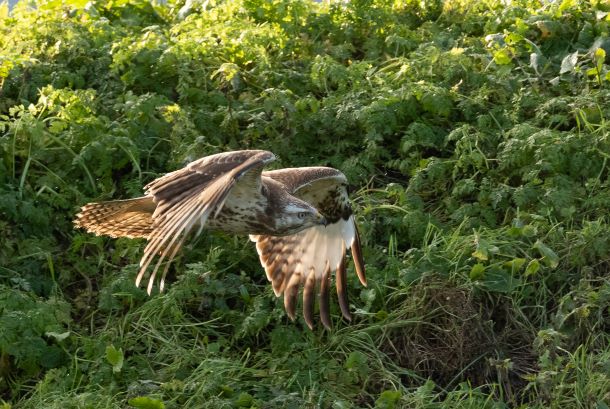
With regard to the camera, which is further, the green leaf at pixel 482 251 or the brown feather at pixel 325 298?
the green leaf at pixel 482 251

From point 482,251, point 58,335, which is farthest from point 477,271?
point 58,335

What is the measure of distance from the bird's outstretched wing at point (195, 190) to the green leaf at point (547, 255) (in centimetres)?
177

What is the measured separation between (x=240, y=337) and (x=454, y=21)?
11.6 feet

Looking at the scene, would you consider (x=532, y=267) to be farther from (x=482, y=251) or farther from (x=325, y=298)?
(x=325, y=298)

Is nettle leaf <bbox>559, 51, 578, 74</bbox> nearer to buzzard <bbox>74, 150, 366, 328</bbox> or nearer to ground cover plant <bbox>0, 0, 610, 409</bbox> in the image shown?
ground cover plant <bbox>0, 0, 610, 409</bbox>

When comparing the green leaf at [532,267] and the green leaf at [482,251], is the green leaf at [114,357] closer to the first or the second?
the green leaf at [482,251]

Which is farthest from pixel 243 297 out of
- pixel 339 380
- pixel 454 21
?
pixel 454 21

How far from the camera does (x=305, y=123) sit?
864cm

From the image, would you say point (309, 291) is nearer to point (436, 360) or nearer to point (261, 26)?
point (436, 360)

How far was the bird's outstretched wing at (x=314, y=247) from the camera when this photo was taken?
7.33m

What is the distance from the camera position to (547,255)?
A: 294 inches

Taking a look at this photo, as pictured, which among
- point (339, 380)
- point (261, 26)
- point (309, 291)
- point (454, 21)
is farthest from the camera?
point (454, 21)

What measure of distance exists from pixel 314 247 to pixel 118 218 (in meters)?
1.14

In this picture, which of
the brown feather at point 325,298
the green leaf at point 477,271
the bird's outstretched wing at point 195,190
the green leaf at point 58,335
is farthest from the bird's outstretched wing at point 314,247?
the green leaf at point 58,335
